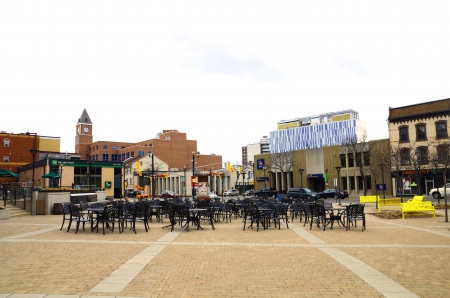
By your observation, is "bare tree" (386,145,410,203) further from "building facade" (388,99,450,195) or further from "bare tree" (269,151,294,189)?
"bare tree" (269,151,294,189)

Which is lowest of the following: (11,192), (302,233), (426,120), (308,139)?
(302,233)

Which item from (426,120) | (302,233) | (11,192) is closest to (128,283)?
(302,233)

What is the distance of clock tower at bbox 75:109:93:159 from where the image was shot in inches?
4414

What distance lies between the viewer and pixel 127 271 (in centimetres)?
729

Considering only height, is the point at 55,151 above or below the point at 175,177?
above

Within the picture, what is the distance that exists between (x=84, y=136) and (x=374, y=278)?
117 meters

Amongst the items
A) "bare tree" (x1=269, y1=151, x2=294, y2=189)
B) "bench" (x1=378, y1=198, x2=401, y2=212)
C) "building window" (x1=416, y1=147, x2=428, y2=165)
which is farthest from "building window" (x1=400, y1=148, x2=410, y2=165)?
"bare tree" (x1=269, y1=151, x2=294, y2=189)

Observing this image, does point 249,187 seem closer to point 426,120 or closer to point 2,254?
point 426,120

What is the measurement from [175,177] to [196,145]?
93.9ft

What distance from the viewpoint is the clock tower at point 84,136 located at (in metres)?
112

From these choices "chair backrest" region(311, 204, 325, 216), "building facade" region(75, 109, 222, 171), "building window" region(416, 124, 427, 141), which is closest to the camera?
"chair backrest" region(311, 204, 325, 216)

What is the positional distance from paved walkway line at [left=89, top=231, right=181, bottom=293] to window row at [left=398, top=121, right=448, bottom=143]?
4267 cm

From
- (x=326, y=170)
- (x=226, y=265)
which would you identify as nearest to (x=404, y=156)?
(x=326, y=170)

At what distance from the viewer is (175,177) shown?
82.3 m
